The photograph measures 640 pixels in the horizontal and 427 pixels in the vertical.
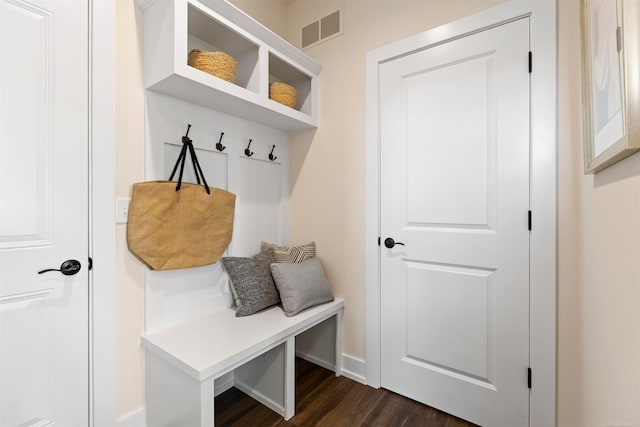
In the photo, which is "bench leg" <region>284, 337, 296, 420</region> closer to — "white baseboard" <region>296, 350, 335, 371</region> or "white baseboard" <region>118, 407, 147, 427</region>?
"white baseboard" <region>296, 350, 335, 371</region>

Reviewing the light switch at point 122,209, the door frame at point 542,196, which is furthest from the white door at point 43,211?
the door frame at point 542,196

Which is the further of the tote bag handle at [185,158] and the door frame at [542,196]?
the tote bag handle at [185,158]

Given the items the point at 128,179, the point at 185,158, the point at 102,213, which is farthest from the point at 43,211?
the point at 185,158

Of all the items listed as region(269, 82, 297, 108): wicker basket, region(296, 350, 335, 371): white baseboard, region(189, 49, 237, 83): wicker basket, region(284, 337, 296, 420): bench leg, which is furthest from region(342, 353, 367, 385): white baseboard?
region(189, 49, 237, 83): wicker basket

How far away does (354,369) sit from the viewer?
1987mm

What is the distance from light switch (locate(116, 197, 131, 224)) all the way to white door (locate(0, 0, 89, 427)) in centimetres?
12

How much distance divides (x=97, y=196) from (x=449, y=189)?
178cm

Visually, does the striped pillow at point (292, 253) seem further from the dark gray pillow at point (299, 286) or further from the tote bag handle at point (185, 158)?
the tote bag handle at point (185, 158)

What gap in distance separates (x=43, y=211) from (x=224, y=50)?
130 centimetres

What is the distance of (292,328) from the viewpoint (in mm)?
1619

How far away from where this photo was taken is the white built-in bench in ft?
4.10

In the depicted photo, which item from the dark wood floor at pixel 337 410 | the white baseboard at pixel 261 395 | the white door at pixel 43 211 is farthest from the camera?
the dark wood floor at pixel 337 410

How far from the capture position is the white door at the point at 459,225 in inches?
57.3

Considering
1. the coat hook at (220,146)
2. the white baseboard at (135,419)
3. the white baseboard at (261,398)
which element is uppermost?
the coat hook at (220,146)
